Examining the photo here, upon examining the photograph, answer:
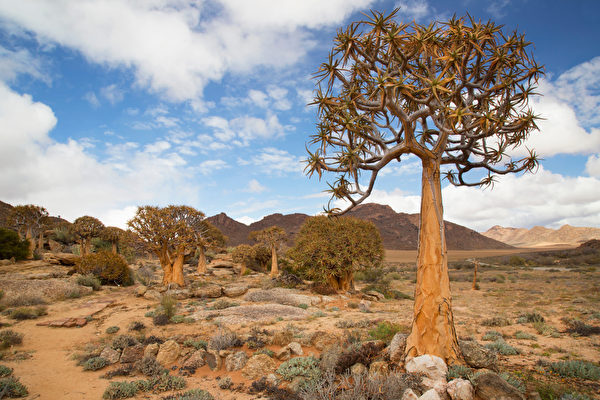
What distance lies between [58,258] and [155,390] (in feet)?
78.0

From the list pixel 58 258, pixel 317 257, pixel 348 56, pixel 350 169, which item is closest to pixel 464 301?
pixel 317 257

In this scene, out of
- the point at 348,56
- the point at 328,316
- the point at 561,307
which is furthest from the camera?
the point at 561,307

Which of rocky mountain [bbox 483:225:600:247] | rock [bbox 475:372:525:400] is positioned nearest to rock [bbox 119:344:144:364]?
rock [bbox 475:372:525:400]

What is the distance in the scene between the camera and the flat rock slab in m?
11.2

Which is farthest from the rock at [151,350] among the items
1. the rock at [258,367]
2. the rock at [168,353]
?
the rock at [258,367]

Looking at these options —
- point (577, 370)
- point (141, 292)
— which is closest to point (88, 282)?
point (141, 292)

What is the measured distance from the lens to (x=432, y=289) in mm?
5602

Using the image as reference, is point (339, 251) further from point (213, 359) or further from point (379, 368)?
point (379, 368)

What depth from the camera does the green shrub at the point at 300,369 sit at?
6.15 meters

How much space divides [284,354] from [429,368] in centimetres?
372

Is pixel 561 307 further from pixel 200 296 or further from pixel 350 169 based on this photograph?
pixel 200 296

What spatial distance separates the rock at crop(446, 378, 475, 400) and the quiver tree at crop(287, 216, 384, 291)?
11.6 meters

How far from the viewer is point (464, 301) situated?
15750 mm

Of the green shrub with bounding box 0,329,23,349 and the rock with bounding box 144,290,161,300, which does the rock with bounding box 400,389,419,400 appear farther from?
the rock with bounding box 144,290,161,300
